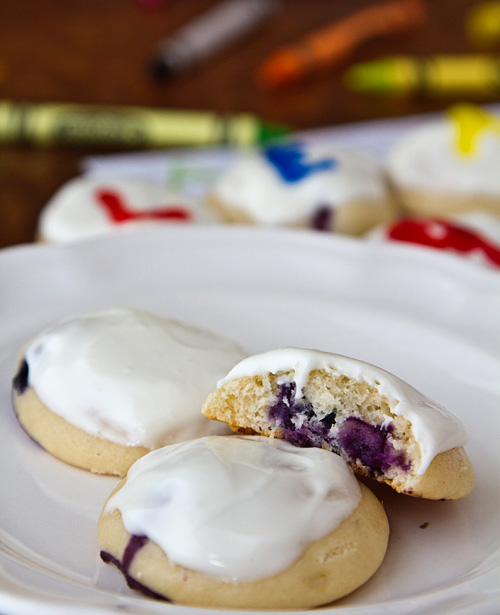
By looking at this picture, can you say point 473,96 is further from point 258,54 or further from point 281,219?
point 281,219

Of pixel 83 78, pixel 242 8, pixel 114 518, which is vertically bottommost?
pixel 114 518

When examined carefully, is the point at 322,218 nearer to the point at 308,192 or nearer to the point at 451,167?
the point at 308,192

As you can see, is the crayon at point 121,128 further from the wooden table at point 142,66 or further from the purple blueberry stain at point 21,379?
the purple blueberry stain at point 21,379

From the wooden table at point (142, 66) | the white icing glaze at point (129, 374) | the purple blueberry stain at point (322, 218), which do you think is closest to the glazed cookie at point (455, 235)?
the purple blueberry stain at point (322, 218)

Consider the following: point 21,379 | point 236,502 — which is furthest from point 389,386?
point 21,379

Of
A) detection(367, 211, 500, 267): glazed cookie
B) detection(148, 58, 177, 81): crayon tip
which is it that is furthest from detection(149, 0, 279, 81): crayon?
detection(367, 211, 500, 267): glazed cookie

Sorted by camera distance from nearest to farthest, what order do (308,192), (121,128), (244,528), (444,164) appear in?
(244,528) < (308,192) < (444,164) < (121,128)

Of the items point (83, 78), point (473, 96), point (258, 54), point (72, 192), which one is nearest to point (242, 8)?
point (258, 54)
